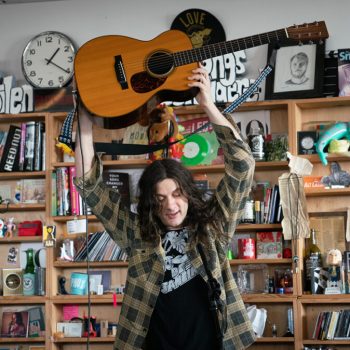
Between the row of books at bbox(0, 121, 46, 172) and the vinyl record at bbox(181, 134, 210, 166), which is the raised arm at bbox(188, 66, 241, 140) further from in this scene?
the row of books at bbox(0, 121, 46, 172)

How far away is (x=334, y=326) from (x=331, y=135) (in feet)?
3.64

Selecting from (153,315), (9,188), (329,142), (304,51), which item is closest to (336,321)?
(329,142)

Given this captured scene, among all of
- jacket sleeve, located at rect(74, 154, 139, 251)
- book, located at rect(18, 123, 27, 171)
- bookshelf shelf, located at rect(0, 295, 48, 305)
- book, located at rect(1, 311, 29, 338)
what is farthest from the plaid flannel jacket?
book, located at rect(1, 311, 29, 338)

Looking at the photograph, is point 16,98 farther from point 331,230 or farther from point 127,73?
point 127,73

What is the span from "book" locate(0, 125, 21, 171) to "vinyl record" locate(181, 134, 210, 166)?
1.10 meters

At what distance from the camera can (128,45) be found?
271cm

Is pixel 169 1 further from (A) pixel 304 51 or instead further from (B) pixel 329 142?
(B) pixel 329 142

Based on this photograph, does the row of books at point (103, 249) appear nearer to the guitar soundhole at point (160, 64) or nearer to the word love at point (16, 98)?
the word love at point (16, 98)

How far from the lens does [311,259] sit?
4723mm

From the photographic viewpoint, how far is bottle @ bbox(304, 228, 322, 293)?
4699 millimetres

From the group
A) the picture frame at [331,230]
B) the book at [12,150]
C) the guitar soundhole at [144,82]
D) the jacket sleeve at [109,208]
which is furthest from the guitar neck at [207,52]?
the book at [12,150]

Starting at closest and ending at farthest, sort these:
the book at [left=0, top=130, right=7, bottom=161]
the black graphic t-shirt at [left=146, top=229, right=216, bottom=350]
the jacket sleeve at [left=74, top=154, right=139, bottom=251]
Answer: the black graphic t-shirt at [left=146, top=229, right=216, bottom=350] → the jacket sleeve at [left=74, top=154, right=139, bottom=251] → the book at [left=0, top=130, right=7, bottom=161]

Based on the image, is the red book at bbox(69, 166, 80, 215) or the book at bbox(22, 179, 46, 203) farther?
the book at bbox(22, 179, 46, 203)

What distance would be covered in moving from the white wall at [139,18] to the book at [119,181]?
897mm
